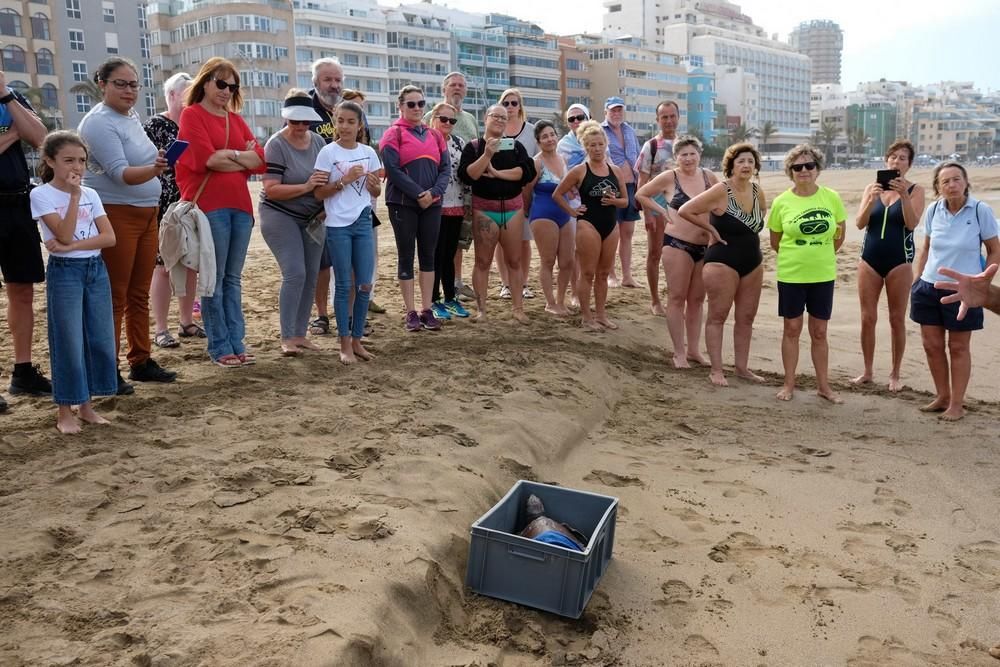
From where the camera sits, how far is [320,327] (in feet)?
21.3

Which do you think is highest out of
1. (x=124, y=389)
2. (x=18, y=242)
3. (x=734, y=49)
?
(x=734, y=49)

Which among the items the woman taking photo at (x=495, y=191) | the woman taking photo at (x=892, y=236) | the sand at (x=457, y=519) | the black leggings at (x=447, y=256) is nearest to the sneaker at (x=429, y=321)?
the woman taking photo at (x=495, y=191)

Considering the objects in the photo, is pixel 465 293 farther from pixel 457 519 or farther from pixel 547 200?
pixel 457 519

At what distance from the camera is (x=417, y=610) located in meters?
2.93

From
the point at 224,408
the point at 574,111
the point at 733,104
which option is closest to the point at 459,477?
the point at 224,408

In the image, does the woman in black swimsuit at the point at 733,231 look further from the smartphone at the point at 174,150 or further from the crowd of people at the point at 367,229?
the smartphone at the point at 174,150

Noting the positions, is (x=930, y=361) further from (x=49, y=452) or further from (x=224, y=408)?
(x=49, y=452)

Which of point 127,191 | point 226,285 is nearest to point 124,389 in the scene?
point 226,285

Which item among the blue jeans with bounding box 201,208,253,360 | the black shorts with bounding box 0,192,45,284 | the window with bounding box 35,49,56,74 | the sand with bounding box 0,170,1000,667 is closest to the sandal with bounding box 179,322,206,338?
the sand with bounding box 0,170,1000,667

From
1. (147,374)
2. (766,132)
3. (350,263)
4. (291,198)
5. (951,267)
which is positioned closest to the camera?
(147,374)

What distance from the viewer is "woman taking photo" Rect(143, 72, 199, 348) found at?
5711mm

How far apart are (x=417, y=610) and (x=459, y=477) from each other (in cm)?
98

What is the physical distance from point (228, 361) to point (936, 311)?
4616 millimetres

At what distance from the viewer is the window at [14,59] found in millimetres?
46747
